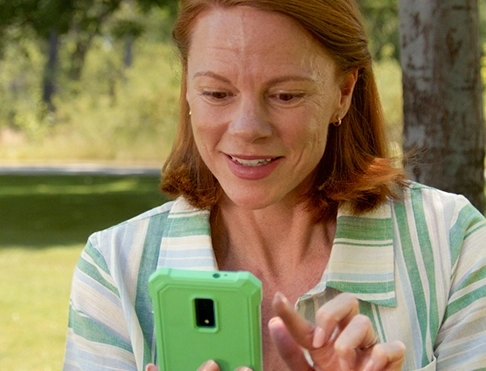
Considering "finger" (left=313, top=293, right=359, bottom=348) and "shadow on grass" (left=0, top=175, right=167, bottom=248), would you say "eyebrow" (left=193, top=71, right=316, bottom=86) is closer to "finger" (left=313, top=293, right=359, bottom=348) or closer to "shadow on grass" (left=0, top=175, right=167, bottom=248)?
"finger" (left=313, top=293, right=359, bottom=348)

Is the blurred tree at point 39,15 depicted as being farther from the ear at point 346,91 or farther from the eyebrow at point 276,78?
the eyebrow at point 276,78

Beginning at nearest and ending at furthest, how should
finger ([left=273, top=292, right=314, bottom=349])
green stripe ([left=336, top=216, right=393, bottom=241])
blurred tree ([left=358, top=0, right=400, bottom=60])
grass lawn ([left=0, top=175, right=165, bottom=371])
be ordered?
finger ([left=273, top=292, right=314, bottom=349]), green stripe ([left=336, top=216, right=393, bottom=241]), grass lawn ([left=0, top=175, right=165, bottom=371]), blurred tree ([left=358, top=0, right=400, bottom=60])

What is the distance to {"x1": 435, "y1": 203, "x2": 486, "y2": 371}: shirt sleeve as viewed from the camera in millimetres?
2324

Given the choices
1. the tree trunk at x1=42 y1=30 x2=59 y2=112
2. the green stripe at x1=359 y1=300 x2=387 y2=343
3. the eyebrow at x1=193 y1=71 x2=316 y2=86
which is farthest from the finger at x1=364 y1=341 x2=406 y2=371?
the tree trunk at x1=42 y1=30 x2=59 y2=112

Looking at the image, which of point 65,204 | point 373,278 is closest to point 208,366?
point 373,278

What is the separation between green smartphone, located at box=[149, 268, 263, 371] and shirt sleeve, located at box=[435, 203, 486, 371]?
68 cm

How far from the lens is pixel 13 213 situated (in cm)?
1490

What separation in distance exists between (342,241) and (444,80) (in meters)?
1.35

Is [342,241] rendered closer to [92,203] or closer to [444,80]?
[444,80]

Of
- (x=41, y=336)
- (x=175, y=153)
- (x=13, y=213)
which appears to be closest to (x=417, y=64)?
(x=175, y=153)

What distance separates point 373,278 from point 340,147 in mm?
454

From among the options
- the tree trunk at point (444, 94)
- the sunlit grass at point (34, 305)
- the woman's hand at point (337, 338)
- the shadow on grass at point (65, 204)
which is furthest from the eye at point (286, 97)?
the shadow on grass at point (65, 204)

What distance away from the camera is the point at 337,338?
1779mm

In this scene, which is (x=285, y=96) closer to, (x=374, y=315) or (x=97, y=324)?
(x=374, y=315)
